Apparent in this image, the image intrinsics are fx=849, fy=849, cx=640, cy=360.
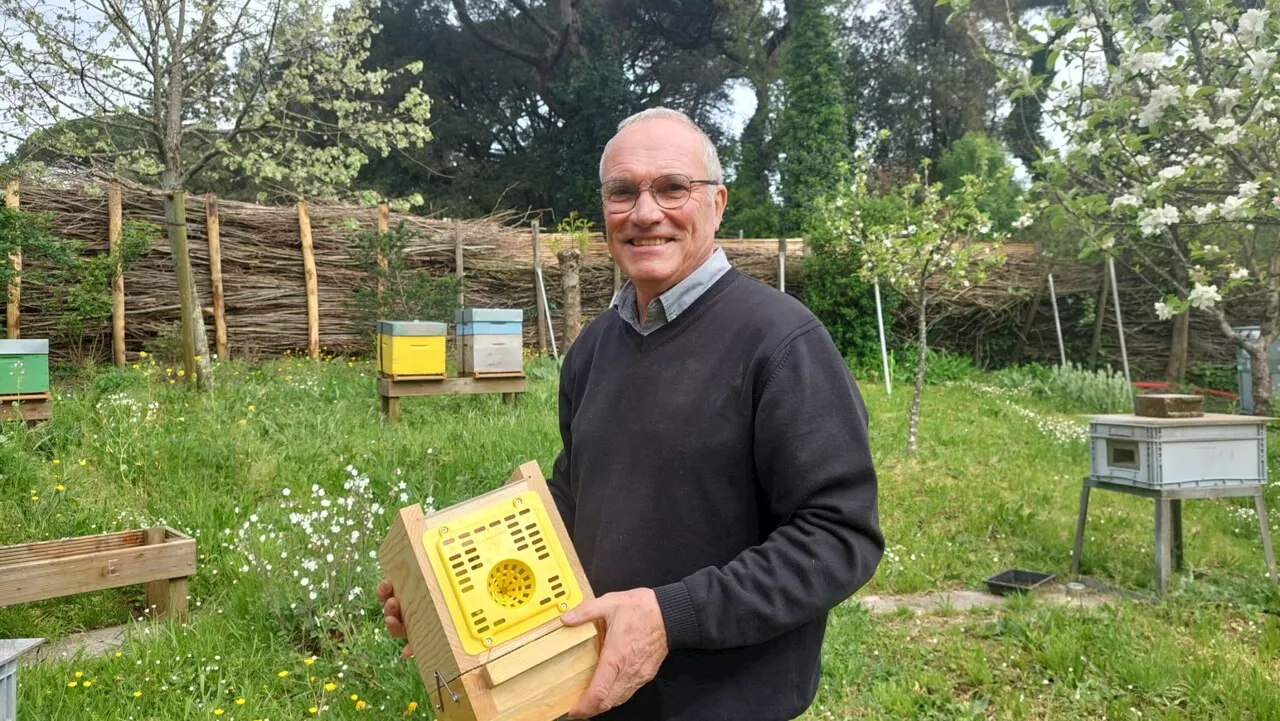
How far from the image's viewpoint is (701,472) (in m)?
1.53

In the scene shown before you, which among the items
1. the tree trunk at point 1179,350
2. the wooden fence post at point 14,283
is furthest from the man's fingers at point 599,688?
the tree trunk at point 1179,350

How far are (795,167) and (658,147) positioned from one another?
62.7 feet

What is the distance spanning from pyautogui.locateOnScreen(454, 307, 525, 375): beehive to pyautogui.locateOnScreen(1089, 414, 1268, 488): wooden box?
464cm

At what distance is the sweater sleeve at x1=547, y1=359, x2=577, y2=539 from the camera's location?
1948 millimetres

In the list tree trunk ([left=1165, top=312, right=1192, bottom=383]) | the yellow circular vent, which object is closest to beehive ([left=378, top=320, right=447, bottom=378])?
the yellow circular vent

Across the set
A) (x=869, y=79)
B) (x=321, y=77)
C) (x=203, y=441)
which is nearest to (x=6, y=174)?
(x=321, y=77)

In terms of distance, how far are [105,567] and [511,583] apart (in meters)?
3.12

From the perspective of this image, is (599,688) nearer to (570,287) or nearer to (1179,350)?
(570,287)

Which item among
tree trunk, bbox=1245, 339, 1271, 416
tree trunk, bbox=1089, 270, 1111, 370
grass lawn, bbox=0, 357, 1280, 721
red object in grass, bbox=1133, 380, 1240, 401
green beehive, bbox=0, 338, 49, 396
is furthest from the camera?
tree trunk, bbox=1089, 270, 1111, 370

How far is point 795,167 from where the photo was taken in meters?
20.0

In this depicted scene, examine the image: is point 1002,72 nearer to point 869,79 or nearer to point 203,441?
point 203,441

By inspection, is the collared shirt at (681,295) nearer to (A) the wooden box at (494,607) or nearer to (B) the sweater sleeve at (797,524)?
(B) the sweater sleeve at (797,524)

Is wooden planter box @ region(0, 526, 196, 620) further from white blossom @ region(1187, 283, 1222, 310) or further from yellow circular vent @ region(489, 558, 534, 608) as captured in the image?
white blossom @ region(1187, 283, 1222, 310)

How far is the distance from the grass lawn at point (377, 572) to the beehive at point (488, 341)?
0.39 meters
